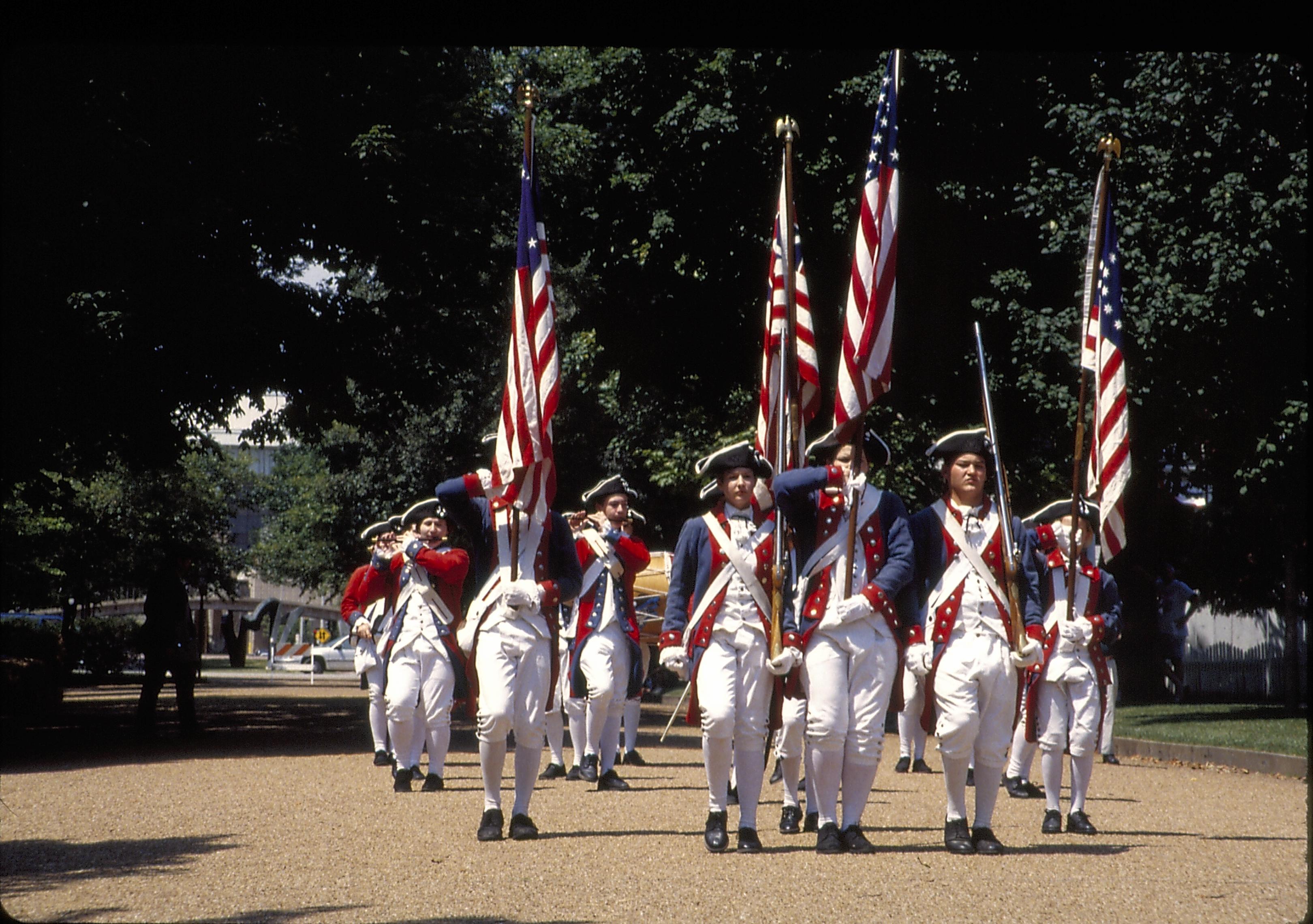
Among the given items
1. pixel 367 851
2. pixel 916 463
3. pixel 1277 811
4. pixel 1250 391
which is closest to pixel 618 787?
pixel 367 851

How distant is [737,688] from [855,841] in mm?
984

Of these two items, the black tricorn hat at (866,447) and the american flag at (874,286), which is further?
the american flag at (874,286)

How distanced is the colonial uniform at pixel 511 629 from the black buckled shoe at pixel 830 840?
159cm

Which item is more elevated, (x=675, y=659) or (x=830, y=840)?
(x=675, y=659)

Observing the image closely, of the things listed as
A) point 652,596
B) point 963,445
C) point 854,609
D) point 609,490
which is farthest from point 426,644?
point 652,596

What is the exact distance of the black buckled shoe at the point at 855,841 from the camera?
8.38 metres

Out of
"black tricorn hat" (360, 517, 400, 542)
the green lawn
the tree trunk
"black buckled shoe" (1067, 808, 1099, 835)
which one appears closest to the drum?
the green lawn

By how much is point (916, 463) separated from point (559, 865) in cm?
1915

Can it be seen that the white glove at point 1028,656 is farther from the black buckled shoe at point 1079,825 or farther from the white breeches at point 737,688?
the black buckled shoe at point 1079,825

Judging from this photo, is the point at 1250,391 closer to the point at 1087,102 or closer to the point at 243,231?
the point at 1087,102

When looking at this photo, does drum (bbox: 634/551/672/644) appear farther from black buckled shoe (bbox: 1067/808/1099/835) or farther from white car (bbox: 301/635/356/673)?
white car (bbox: 301/635/356/673)

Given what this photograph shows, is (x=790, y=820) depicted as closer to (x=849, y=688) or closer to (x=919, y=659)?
(x=849, y=688)

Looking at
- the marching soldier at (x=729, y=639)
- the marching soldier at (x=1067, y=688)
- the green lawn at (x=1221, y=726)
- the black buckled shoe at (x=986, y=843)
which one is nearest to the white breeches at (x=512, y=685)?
the marching soldier at (x=729, y=639)

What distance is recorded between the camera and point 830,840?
27.3 feet
